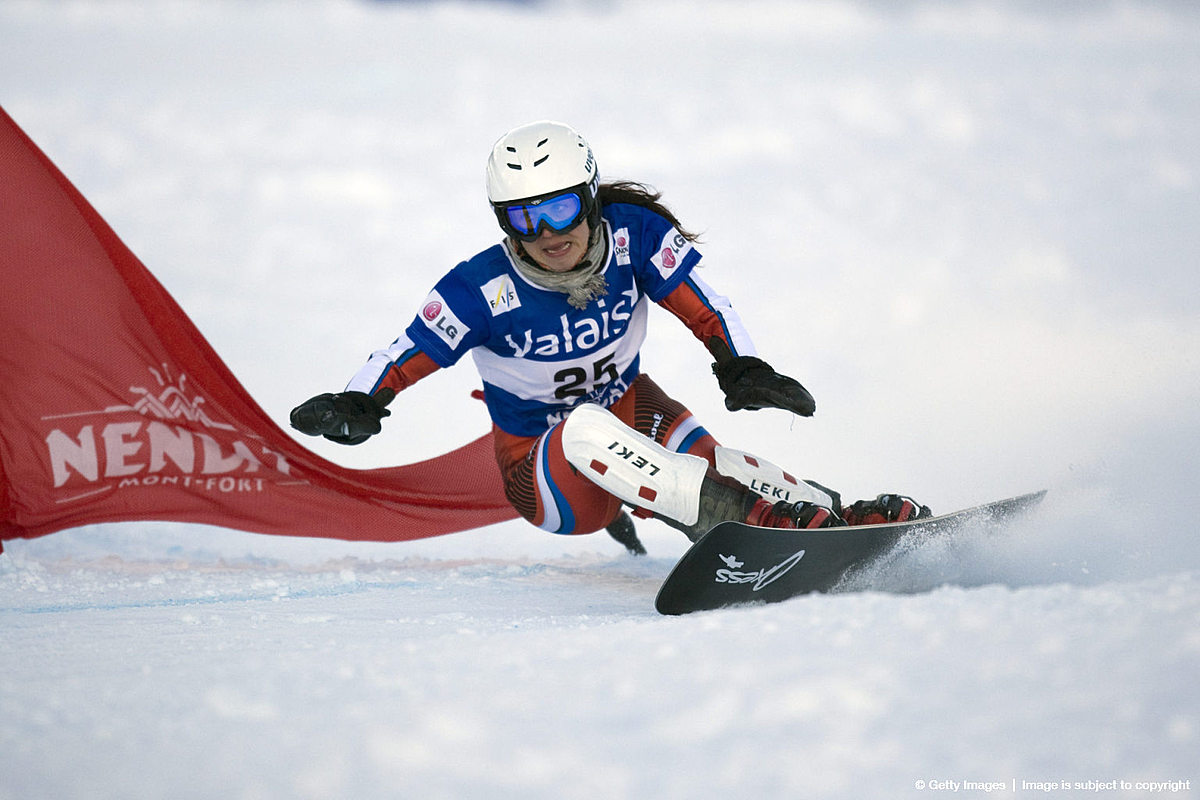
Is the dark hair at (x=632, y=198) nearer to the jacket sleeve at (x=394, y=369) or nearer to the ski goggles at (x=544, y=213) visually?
the ski goggles at (x=544, y=213)

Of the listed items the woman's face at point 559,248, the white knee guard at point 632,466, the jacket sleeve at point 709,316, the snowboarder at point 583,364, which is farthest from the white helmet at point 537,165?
the white knee guard at point 632,466

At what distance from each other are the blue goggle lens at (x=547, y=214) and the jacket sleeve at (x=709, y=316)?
0.45m

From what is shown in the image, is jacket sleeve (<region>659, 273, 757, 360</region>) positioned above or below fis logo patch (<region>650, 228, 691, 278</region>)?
below

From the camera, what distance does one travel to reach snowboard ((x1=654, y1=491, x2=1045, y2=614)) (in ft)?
8.50

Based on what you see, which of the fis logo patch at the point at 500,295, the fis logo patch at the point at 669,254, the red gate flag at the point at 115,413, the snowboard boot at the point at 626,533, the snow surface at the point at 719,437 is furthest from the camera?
the snowboard boot at the point at 626,533

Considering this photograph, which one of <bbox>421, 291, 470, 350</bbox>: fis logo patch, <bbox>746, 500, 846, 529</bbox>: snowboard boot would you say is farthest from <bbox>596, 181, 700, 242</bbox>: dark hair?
<bbox>746, 500, 846, 529</bbox>: snowboard boot

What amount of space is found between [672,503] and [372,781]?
4.73 ft

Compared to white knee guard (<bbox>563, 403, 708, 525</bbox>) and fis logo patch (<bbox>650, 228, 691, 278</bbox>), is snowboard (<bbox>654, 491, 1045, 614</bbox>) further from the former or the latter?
fis logo patch (<bbox>650, 228, 691, 278</bbox>)

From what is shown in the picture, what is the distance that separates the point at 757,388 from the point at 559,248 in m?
0.68

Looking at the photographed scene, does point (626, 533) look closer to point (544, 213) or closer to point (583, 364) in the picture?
point (583, 364)

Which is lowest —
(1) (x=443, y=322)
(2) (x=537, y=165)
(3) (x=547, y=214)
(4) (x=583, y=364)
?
(4) (x=583, y=364)

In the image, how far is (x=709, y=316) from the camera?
3.26 m

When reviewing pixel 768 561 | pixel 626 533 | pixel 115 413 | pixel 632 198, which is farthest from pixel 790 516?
pixel 115 413

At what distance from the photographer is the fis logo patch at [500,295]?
3123mm
